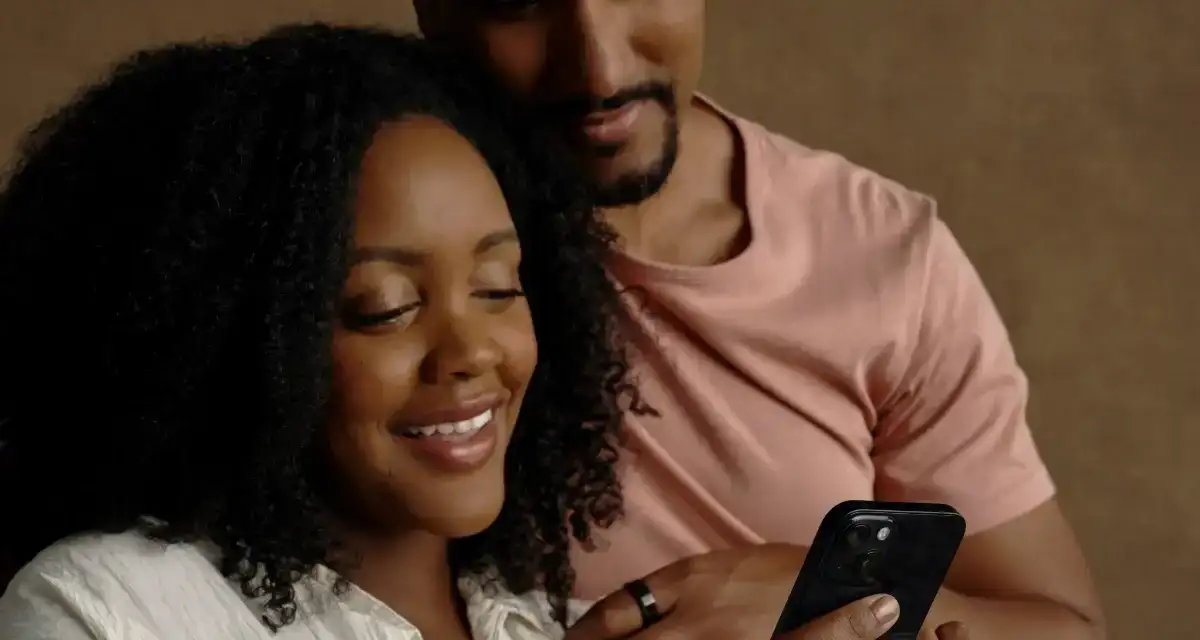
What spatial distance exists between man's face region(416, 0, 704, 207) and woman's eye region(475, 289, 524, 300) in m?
0.18

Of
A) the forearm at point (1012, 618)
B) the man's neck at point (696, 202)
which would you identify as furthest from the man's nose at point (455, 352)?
the forearm at point (1012, 618)

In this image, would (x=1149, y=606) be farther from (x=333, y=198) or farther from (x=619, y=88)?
(x=333, y=198)

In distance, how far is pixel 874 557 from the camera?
28.3 inches

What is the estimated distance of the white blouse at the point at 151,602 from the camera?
2.13 ft

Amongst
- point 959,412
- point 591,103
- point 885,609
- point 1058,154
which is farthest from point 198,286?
point 1058,154

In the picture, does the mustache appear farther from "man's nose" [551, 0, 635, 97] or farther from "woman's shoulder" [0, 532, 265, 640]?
"woman's shoulder" [0, 532, 265, 640]

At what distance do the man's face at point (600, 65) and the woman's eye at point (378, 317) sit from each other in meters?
0.25

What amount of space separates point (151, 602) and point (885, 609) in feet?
1.35

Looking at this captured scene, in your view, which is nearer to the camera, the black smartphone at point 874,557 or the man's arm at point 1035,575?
the black smartphone at point 874,557

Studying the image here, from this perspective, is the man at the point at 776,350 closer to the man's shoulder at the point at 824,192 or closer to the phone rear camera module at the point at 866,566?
the man's shoulder at the point at 824,192

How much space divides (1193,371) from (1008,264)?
229 millimetres

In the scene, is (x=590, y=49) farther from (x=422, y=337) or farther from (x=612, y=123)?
(x=422, y=337)

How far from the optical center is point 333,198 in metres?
0.69

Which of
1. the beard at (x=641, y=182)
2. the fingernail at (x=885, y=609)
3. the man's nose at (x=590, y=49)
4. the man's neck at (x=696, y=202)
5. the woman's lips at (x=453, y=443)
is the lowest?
the fingernail at (x=885, y=609)
